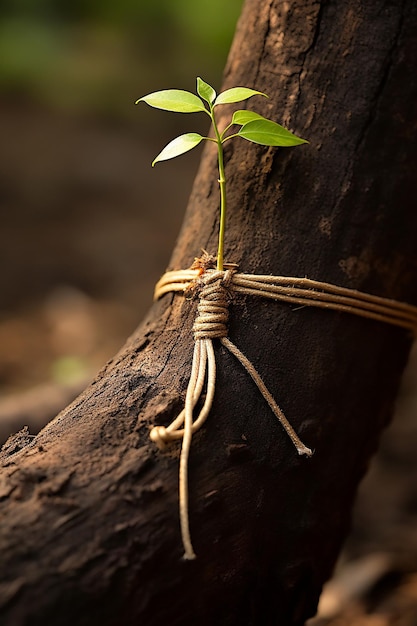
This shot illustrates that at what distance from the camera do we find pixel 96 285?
452 centimetres

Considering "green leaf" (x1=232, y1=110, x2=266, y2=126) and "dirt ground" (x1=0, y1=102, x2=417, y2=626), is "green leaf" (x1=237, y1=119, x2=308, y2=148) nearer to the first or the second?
"green leaf" (x1=232, y1=110, x2=266, y2=126)

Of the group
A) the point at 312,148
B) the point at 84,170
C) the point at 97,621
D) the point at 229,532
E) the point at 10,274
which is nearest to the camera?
the point at 97,621

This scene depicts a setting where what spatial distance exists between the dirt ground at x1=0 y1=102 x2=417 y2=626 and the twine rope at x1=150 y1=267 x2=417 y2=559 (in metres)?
0.86

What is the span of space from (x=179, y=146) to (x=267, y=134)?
132 mm

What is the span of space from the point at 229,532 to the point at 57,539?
0.24m

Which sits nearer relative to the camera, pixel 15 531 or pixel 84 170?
pixel 15 531

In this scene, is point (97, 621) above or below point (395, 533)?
above

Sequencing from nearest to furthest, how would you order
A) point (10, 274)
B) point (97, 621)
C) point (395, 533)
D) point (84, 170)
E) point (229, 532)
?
point (97, 621)
point (229, 532)
point (395, 533)
point (10, 274)
point (84, 170)

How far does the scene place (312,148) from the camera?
1.17 metres

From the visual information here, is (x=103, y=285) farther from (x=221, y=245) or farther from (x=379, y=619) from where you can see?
(x=221, y=245)

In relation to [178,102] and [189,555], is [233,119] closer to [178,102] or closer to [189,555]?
[178,102]

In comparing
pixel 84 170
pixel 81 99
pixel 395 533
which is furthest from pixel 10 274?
pixel 395 533

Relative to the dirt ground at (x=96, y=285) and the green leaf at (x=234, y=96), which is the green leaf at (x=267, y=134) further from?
the dirt ground at (x=96, y=285)

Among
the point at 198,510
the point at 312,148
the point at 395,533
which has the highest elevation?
the point at 312,148
